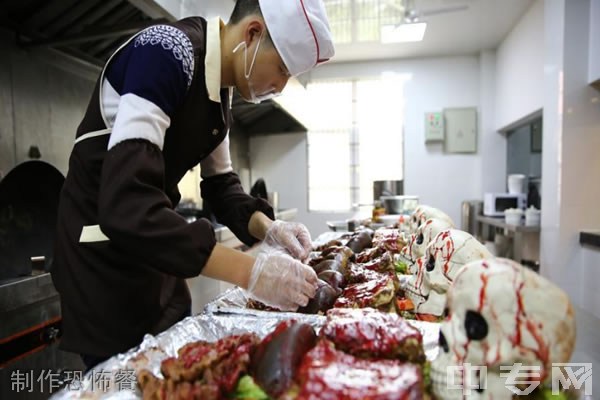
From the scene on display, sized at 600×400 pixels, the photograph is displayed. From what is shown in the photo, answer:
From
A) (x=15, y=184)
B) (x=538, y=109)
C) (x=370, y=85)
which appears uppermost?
(x=370, y=85)

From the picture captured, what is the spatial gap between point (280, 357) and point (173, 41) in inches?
28.6

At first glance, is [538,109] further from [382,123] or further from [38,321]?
[38,321]

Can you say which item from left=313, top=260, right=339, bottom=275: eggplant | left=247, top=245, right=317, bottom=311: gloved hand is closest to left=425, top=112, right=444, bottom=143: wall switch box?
left=313, top=260, right=339, bottom=275: eggplant

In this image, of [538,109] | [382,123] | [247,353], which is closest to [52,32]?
[247,353]

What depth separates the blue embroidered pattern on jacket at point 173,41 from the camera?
2.63ft

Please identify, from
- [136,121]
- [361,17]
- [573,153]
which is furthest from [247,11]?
[361,17]

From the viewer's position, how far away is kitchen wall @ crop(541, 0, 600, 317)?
9.52ft

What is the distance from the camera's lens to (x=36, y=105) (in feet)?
6.50

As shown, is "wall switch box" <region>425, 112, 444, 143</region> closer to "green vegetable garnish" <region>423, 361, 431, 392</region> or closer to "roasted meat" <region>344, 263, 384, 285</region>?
"roasted meat" <region>344, 263, 384, 285</region>

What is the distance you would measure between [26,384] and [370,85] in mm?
5594

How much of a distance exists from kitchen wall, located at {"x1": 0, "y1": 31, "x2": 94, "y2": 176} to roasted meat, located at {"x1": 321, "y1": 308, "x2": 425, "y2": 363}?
1933 mm

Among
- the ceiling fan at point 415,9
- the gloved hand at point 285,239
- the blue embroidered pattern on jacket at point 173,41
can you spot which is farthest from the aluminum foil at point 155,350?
the ceiling fan at point 415,9

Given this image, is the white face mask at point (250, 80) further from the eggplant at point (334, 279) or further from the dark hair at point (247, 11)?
the eggplant at point (334, 279)

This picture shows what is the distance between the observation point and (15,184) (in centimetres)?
180
